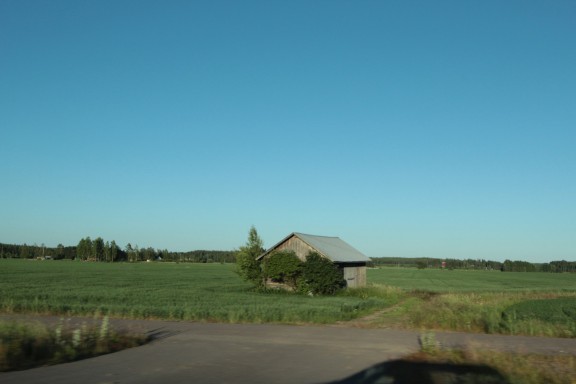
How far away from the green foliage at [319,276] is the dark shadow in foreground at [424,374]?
2603 centimetres

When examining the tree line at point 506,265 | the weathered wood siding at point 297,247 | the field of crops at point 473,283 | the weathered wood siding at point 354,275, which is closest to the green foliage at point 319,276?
the weathered wood siding at point 297,247

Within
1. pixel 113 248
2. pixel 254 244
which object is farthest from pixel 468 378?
pixel 113 248

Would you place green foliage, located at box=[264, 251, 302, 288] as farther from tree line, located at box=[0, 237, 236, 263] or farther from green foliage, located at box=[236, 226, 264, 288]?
tree line, located at box=[0, 237, 236, 263]

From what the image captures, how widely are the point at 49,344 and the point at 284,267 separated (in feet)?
91.9

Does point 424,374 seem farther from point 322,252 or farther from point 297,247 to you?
point 297,247

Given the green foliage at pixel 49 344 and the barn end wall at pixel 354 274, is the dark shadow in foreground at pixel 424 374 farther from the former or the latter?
the barn end wall at pixel 354 274

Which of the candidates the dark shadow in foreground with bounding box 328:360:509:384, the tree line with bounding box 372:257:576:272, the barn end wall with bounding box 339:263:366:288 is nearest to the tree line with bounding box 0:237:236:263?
the tree line with bounding box 372:257:576:272

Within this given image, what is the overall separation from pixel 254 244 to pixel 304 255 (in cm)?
483

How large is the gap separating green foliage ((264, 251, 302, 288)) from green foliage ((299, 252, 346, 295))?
768mm

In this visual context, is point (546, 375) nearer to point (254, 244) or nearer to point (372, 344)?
point (372, 344)

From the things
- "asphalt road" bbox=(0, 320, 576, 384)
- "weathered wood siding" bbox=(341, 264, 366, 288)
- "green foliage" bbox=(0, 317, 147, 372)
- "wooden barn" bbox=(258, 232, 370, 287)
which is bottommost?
"asphalt road" bbox=(0, 320, 576, 384)

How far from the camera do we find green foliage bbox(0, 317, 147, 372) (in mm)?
11086

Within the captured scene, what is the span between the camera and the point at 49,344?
12.2 m

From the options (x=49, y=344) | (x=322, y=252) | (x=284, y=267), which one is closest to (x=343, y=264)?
(x=322, y=252)
